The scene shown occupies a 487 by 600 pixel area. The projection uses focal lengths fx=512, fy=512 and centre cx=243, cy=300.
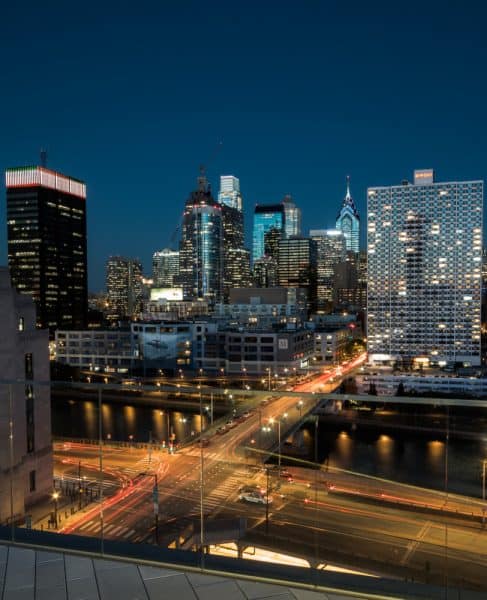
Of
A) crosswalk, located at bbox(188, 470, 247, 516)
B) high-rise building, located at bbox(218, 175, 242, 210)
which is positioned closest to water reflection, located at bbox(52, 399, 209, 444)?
crosswalk, located at bbox(188, 470, 247, 516)

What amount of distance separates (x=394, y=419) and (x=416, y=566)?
11.1m

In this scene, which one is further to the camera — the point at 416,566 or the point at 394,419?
the point at 394,419

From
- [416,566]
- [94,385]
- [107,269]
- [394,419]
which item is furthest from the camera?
[107,269]

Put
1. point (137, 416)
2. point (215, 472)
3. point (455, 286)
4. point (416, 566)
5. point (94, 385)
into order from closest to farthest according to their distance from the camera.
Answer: point (94, 385) → point (416, 566) → point (215, 472) → point (137, 416) → point (455, 286)

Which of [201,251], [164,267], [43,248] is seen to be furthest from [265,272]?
[43,248]

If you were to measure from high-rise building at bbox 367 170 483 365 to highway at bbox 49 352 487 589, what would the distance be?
1808 cm

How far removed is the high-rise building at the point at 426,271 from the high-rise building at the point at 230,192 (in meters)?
73.4

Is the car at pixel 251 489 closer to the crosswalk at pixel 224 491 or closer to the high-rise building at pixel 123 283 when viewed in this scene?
the crosswalk at pixel 224 491

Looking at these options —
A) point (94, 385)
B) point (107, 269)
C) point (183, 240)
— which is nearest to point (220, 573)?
point (94, 385)

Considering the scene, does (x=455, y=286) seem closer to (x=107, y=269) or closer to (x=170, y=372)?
(x=170, y=372)

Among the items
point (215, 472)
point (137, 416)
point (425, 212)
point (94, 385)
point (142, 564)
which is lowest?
point (137, 416)

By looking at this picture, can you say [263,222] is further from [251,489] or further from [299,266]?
[251,489]

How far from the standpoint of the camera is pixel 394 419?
50.2 ft

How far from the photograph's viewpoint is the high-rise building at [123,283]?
248 feet
